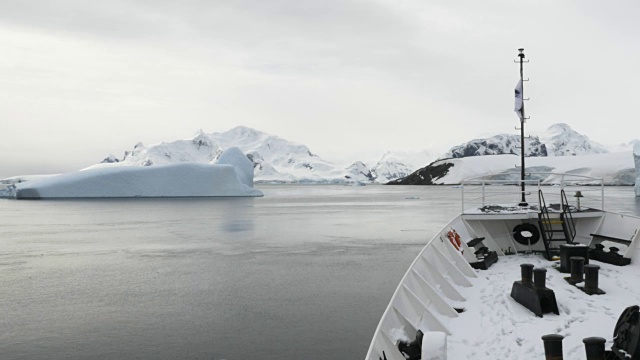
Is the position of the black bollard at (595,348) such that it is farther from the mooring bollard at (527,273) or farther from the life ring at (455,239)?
the life ring at (455,239)

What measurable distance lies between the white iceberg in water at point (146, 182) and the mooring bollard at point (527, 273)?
51.3 meters

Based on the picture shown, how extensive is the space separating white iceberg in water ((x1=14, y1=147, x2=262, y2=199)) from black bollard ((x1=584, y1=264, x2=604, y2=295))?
51.3 metres

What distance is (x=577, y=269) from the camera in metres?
6.08

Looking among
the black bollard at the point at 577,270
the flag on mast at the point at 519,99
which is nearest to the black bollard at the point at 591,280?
the black bollard at the point at 577,270

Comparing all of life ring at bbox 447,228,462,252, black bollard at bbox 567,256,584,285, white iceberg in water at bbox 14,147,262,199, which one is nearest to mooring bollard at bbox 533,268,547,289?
black bollard at bbox 567,256,584,285

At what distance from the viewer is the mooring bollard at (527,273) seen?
17.9 feet

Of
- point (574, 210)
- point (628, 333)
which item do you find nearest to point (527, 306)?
point (628, 333)

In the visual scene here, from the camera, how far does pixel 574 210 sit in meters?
8.52

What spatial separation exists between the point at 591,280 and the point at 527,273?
37.3 inches

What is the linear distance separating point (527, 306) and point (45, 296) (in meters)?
10.2

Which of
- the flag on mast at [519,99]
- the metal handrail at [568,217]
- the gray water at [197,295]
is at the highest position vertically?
the flag on mast at [519,99]

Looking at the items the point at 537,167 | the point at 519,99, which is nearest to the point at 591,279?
the point at 519,99

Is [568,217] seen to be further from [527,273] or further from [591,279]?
[527,273]

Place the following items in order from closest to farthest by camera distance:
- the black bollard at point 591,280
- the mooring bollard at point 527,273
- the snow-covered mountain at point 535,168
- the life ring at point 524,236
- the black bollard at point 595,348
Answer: the black bollard at point 595,348 < the mooring bollard at point 527,273 < the black bollard at point 591,280 < the life ring at point 524,236 < the snow-covered mountain at point 535,168
